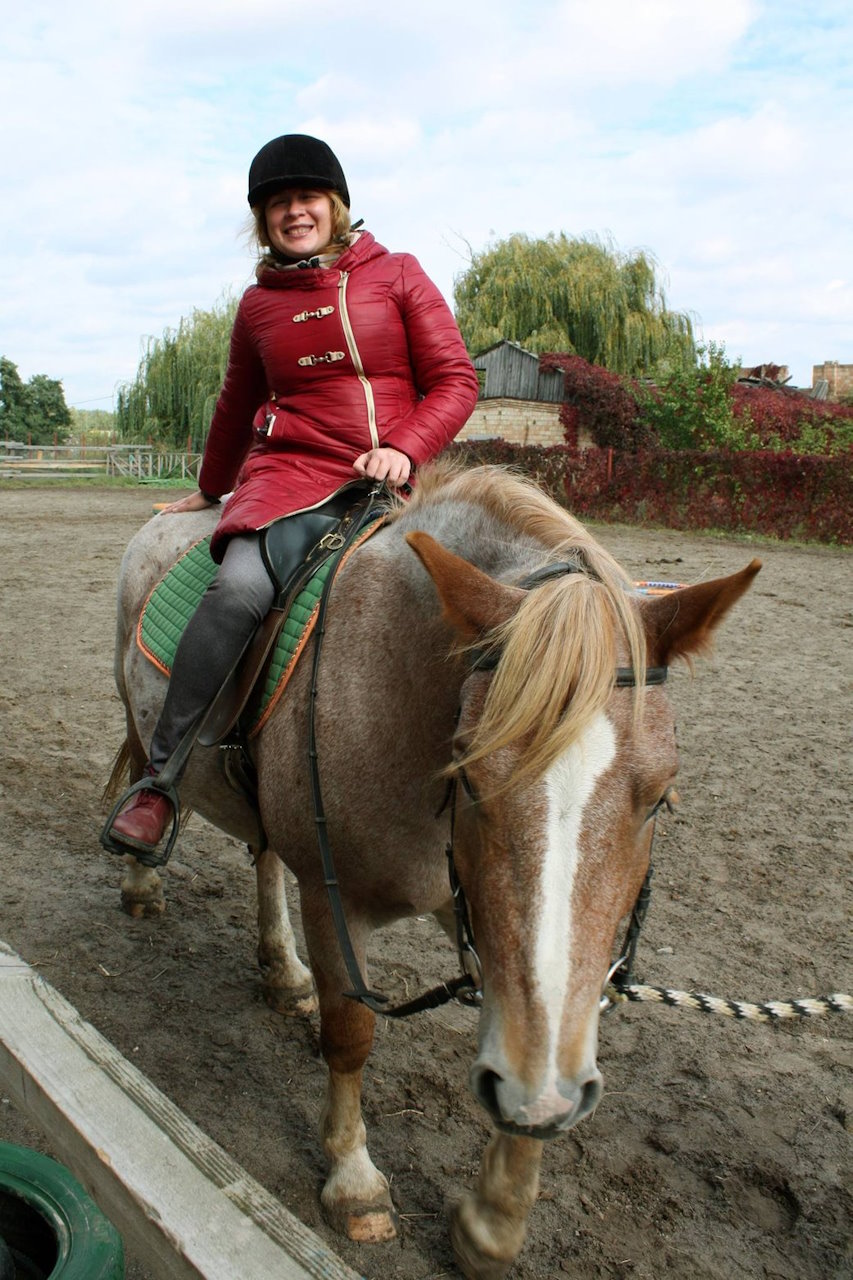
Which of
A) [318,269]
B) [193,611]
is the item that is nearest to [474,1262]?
[193,611]

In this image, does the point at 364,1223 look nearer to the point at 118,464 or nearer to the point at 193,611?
the point at 193,611

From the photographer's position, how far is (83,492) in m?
26.1

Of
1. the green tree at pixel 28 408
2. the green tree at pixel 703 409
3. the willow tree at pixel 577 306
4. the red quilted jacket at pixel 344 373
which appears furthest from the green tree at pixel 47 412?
the red quilted jacket at pixel 344 373

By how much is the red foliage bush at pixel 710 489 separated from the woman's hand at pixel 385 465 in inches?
509

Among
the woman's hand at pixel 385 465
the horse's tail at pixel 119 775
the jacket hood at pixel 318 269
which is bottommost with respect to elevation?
the horse's tail at pixel 119 775

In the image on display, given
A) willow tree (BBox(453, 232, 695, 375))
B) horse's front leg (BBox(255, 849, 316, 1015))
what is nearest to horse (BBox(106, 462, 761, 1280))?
horse's front leg (BBox(255, 849, 316, 1015))

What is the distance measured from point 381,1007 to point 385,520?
1233mm

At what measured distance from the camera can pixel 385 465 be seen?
266 centimetres

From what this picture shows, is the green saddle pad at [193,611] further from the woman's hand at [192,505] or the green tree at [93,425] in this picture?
Result: the green tree at [93,425]

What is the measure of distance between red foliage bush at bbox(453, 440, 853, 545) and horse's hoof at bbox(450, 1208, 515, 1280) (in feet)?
45.2

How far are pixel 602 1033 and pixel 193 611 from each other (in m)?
1.95

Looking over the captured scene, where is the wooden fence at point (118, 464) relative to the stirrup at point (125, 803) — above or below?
above

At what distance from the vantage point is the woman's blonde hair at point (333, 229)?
9.48 feet

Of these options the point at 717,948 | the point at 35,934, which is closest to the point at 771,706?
the point at 717,948
